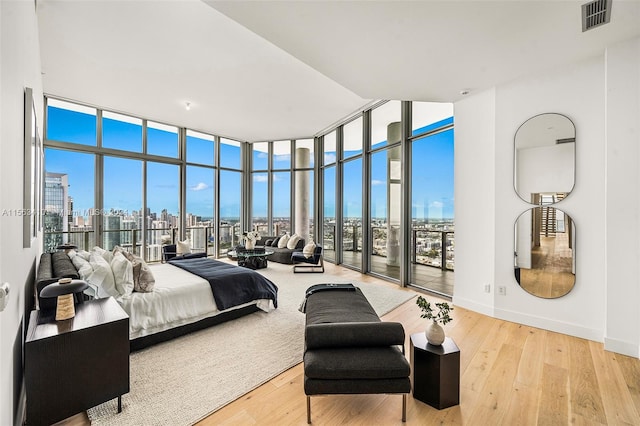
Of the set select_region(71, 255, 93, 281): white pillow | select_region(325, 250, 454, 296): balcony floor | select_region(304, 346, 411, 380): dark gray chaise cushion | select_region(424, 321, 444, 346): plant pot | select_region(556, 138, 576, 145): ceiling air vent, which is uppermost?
select_region(556, 138, 576, 145): ceiling air vent

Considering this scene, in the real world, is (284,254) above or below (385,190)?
below

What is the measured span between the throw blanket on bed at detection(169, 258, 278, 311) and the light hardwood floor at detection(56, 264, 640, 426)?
126 centimetres

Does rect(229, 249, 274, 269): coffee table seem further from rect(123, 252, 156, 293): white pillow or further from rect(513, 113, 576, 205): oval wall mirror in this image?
rect(513, 113, 576, 205): oval wall mirror

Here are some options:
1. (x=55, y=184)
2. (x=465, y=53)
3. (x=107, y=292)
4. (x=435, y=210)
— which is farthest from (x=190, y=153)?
(x=465, y=53)

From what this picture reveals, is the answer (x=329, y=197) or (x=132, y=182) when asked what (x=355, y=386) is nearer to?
(x=329, y=197)

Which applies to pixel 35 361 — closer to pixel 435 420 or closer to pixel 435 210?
pixel 435 420

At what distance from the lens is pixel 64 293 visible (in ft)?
5.78

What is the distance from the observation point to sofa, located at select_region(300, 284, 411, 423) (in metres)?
1.76

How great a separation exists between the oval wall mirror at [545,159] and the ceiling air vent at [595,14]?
3.19 feet

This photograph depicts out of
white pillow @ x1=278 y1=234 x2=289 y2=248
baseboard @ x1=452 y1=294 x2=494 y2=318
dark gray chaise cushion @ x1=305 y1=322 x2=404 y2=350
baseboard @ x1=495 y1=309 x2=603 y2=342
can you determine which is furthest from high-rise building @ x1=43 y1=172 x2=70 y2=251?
baseboard @ x1=495 y1=309 x2=603 y2=342

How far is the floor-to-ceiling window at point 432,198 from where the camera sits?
4.42m

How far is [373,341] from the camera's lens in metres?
1.87

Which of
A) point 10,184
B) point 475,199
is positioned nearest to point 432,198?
point 475,199

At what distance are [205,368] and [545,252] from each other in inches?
147
